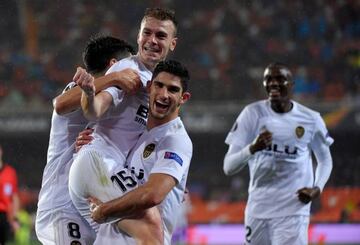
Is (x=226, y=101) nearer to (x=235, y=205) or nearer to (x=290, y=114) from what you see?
(x=235, y=205)

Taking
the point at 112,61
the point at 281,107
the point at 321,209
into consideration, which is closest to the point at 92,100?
the point at 112,61

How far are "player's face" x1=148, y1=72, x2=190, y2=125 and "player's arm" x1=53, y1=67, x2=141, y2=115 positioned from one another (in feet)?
0.61

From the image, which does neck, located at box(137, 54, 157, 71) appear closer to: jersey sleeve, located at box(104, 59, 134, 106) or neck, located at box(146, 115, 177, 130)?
jersey sleeve, located at box(104, 59, 134, 106)

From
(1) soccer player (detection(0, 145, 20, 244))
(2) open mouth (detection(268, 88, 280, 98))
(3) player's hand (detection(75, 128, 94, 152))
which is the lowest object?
(1) soccer player (detection(0, 145, 20, 244))

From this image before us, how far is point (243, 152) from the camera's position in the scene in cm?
627

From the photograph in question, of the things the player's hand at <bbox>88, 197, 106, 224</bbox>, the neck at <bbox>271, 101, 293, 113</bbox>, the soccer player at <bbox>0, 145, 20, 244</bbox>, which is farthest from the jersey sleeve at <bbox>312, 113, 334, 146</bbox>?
the soccer player at <bbox>0, 145, 20, 244</bbox>

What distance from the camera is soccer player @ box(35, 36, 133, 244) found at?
5.08 metres

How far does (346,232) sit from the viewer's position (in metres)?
12.5

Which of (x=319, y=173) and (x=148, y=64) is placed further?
(x=319, y=173)

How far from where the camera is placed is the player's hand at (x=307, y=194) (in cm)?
631

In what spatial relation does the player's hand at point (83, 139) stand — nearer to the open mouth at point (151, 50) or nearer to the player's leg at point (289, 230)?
the open mouth at point (151, 50)

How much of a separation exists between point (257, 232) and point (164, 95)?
2.28m

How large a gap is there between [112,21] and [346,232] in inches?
270

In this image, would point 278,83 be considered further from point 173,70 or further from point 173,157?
point 173,157
